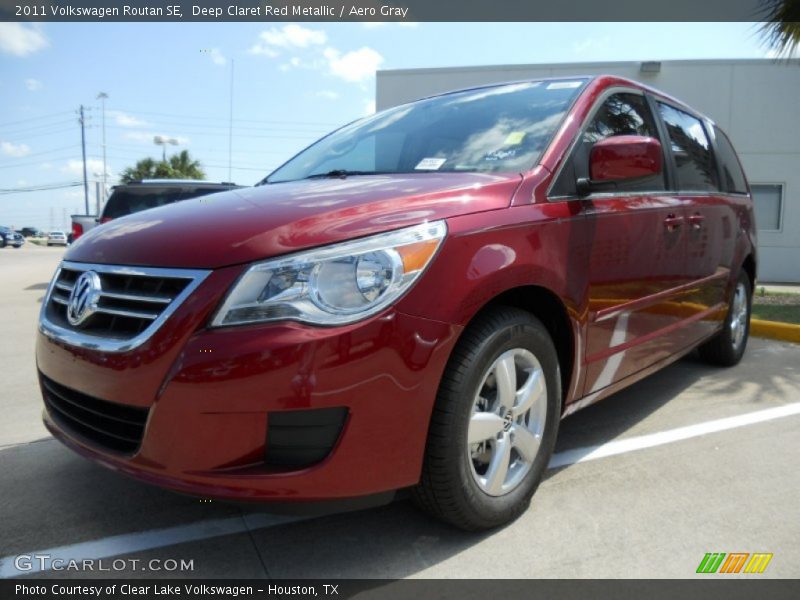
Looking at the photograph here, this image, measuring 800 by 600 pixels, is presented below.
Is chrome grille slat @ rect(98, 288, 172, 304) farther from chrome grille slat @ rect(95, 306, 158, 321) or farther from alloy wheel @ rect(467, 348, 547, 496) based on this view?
alloy wheel @ rect(467, 348, 547, 496)

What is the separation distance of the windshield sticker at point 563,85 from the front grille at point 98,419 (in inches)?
90.4

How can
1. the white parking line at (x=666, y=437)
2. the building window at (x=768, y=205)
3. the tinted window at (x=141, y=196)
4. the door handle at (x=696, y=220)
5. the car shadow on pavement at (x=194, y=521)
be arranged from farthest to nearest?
1. the building window at (x=768, y=205)
2. the tinted window at (x=141, y=196)
3. the door handle at (x=696, y=220)
4. the white parking line at (x=666, y=437)
5. the car shadow on pavement at (x=194, y=521)

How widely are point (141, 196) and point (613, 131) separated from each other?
779cm

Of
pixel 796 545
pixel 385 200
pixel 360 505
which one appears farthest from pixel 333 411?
pixel 796 545

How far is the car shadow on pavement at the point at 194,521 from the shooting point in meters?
1.99

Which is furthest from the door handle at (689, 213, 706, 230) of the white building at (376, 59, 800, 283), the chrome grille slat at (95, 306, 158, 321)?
the white building at (376, 59, 800, 283)

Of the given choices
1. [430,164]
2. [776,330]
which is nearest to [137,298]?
[430,164]

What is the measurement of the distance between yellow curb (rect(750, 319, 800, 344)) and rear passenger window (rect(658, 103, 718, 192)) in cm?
258

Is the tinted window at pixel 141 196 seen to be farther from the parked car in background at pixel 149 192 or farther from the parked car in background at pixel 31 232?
the parked car in background at pixel 31 232

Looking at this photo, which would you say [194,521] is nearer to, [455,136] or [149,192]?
[455,136]

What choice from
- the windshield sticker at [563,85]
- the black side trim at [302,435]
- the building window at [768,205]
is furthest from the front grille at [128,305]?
the building window at [768,205]

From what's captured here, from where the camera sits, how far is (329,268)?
174 centimetres

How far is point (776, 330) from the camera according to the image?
5.79 m

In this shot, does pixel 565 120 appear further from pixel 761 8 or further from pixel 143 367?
pixel 761 8
